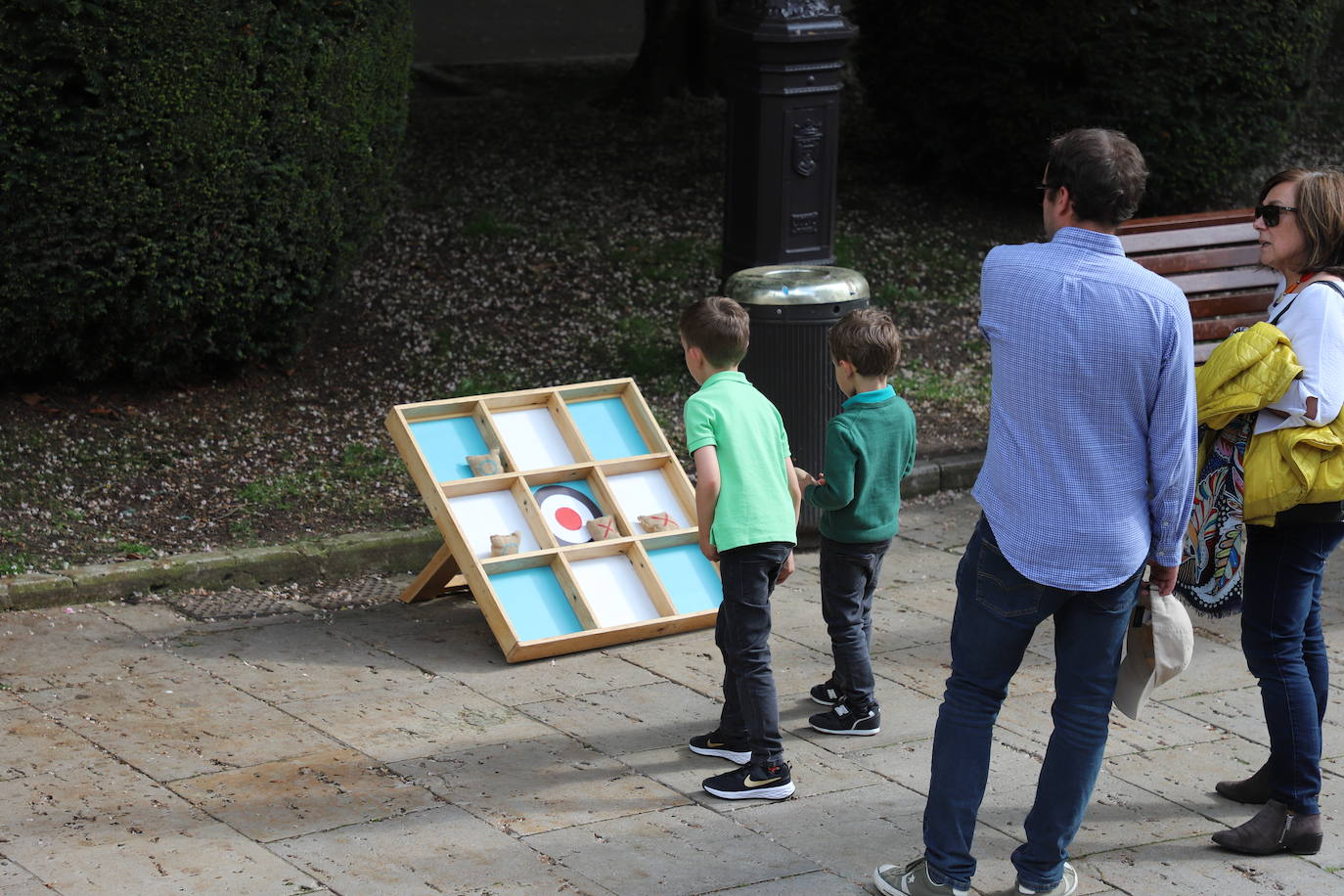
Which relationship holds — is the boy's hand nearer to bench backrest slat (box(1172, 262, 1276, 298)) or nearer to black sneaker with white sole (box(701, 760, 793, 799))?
black sneaker with white sole (box(701, 760, 793, 799))

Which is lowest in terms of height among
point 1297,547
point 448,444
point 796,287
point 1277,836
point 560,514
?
point 1277,836

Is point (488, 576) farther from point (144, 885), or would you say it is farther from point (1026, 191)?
point (1026, 191)

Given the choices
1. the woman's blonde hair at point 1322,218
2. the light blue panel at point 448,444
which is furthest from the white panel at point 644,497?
the woman's blonde hair at point 1322,218

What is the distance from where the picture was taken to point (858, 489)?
16.0 feet

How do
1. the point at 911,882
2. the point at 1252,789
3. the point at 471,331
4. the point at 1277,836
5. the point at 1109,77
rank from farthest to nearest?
the point at 1109,77 < the point at 471,331 < the point at 1252,789 < the point at 1277,836 < the point at 911,882

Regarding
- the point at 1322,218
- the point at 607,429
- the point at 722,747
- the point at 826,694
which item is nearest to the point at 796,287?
the point at 607,429

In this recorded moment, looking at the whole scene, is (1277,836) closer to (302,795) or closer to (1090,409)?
(1090,409)

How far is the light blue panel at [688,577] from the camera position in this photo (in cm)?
604

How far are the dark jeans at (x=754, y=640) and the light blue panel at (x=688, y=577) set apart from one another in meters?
1.42

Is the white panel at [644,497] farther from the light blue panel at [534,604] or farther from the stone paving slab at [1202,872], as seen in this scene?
the stone paving slab at [1202,872]

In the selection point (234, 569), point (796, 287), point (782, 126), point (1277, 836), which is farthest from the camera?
point (782, 126)

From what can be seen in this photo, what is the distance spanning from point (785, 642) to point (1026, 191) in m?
6.85

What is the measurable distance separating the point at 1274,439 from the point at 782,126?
4.17m

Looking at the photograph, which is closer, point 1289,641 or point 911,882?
point 911,882
